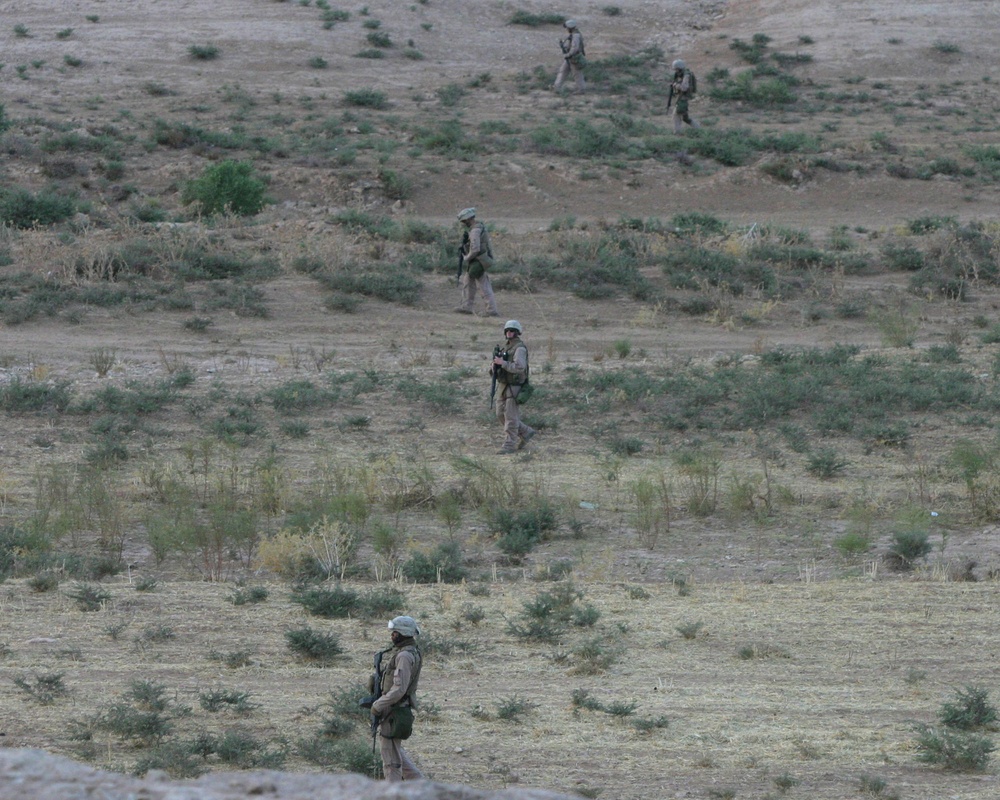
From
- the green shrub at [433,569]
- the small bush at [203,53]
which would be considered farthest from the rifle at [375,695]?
the small bush at [203,53]

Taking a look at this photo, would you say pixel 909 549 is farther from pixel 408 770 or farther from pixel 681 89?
pixel 681 89

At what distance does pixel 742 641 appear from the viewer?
9242 mm

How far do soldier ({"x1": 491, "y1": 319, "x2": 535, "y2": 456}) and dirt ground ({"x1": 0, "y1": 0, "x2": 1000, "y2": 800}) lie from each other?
0.32 metres

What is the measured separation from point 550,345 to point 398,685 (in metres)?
11.6

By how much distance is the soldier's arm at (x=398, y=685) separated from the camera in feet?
22.2

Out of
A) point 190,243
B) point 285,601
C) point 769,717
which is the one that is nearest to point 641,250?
point 190,243

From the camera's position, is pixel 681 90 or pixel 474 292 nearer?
pixel 474 292

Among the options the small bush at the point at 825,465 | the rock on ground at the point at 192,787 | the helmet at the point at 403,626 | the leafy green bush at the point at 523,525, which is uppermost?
the rock on ground at the point at 192,787

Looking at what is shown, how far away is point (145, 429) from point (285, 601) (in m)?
5.80

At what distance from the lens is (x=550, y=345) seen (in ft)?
59.6

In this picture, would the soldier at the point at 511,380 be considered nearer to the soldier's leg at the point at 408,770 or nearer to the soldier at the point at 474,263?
the soldier at the point at 474,263

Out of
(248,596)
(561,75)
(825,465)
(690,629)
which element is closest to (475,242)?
(825,465)

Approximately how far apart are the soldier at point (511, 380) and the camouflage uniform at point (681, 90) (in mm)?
17336

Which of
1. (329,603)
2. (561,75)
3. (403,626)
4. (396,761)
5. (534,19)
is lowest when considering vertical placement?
(329,603)
